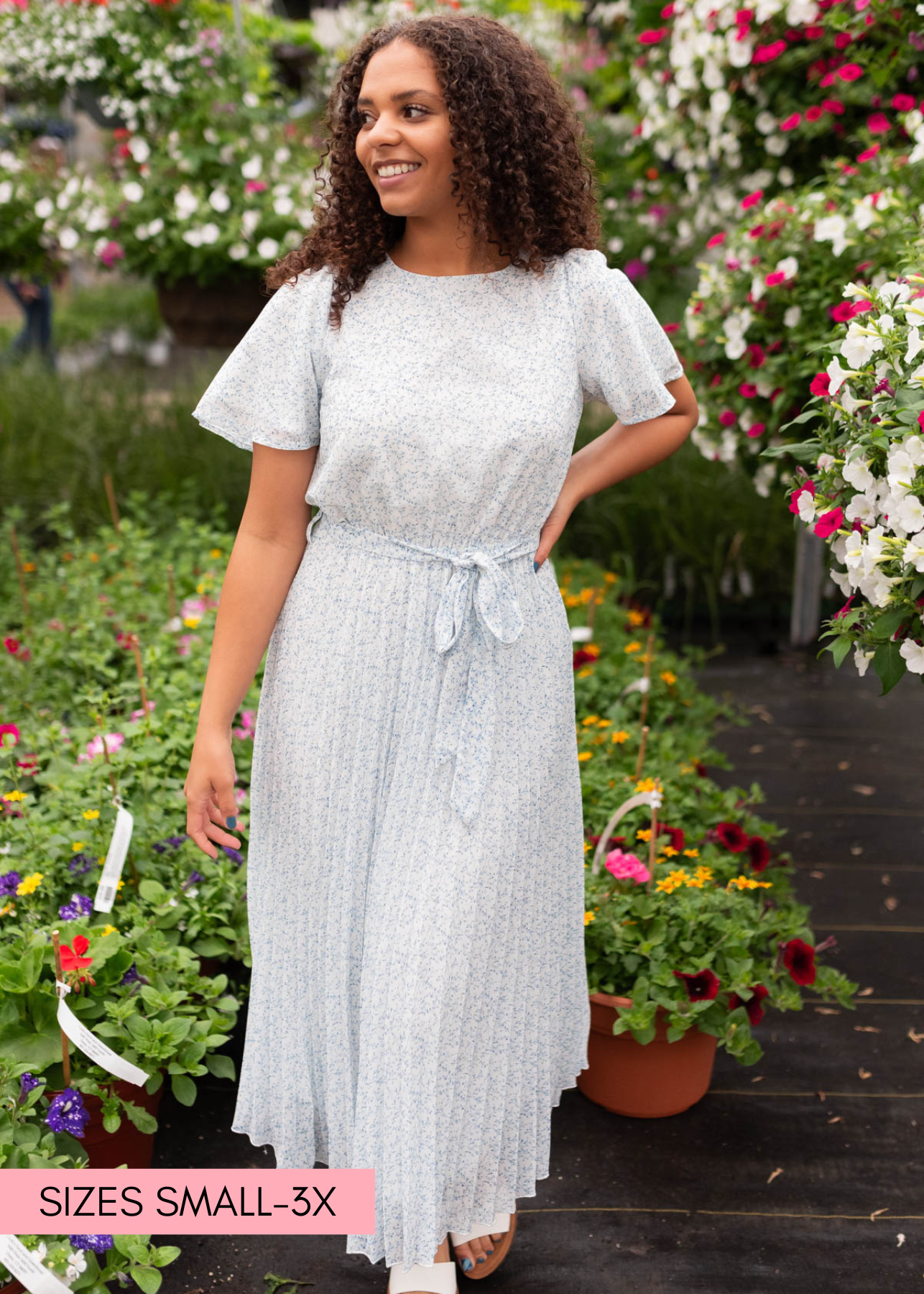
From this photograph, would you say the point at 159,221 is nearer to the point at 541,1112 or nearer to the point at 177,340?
the point at 177,340

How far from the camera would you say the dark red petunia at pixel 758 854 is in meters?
2.12

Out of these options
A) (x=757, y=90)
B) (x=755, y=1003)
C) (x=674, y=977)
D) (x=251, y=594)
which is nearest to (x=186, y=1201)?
(x=251, y=594)

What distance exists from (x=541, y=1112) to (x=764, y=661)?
2782 millimetres

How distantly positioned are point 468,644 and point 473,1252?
85 centimetres

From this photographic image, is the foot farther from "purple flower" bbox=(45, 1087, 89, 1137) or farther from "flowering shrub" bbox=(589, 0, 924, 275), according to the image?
"flowering shrub" bbox=(589, 0, 924, 275)

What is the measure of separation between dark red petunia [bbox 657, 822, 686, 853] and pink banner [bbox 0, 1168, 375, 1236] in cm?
94

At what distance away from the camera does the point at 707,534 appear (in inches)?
165

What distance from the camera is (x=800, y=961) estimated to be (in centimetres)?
187

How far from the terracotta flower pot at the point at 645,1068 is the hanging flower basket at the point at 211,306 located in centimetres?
236

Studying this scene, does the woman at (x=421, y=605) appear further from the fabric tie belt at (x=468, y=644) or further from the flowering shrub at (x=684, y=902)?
the flowering shrub at (x=684, y=902)

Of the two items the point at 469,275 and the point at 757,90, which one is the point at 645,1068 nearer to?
the point at 469,275

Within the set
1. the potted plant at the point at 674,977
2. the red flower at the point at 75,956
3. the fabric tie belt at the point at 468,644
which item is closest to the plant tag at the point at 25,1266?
the red flower at the point at 75,956

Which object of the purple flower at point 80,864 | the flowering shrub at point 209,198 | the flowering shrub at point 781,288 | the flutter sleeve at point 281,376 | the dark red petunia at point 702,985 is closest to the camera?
the flutter sleeve at point 281,376

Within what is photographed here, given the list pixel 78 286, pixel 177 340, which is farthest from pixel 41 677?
pixel 78 286
